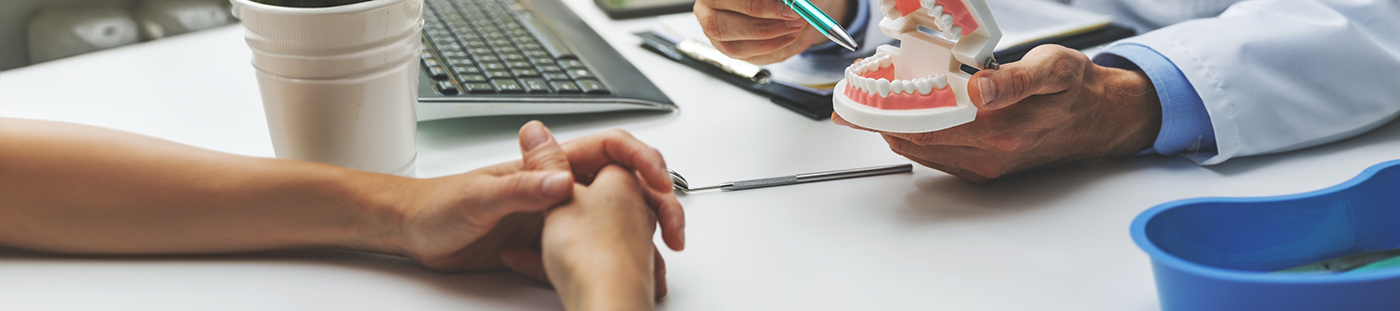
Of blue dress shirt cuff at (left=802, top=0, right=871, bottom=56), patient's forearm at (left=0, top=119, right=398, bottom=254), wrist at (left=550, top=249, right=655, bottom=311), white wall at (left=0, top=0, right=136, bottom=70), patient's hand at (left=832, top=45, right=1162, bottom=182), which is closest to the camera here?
wrist at (left=550, top=249, right=655, bottom=311)

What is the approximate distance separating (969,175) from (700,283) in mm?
264

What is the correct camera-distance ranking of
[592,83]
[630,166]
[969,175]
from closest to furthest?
[630,166] → [969,175] → [592,83]

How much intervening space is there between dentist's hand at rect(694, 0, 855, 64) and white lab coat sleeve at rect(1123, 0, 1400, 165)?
0.30m

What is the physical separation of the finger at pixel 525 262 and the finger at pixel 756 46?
0.42 m

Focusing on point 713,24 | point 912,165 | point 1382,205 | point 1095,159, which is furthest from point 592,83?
point 1382,205

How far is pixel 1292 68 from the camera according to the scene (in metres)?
0.70

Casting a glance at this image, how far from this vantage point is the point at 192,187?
0.49 meters

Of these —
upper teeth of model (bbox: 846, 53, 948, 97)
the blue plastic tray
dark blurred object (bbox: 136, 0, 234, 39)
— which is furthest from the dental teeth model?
dark blurred object (bbox: 136, 0, 234, 39)

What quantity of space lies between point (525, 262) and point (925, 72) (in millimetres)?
286

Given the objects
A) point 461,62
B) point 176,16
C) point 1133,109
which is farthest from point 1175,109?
point 176,16

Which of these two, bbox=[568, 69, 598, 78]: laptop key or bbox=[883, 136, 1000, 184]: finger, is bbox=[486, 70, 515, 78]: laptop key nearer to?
bbox=[568, 69, 598, 78]: laptop key

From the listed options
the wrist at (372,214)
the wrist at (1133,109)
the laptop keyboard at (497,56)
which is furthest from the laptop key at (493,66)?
the wrist at (1133,109)

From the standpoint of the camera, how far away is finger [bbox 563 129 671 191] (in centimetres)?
46

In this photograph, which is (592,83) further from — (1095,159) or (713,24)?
(1095,159)
